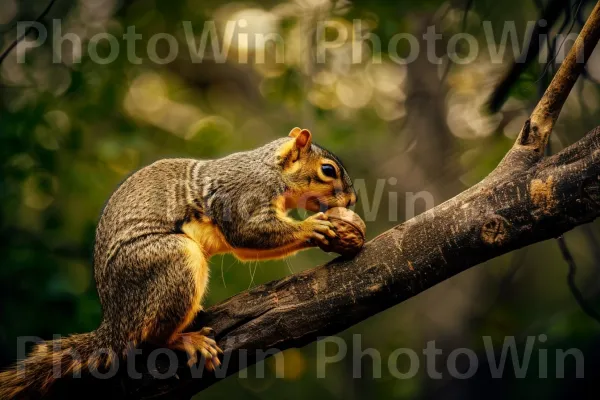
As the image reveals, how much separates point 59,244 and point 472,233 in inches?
75.0

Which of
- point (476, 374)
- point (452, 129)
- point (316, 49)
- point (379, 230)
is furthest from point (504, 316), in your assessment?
point (316, 49)

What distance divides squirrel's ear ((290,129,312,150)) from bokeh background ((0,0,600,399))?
801mm

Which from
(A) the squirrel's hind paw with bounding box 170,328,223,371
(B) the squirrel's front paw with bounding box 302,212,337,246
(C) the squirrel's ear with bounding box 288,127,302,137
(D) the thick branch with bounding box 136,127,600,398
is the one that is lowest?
(A) the squirrel's hind paw with bounding box 170,328,223,371

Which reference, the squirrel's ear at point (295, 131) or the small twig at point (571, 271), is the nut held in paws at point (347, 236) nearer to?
the squirrel's ear at point (295, 131)

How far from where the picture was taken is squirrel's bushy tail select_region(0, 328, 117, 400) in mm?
1535

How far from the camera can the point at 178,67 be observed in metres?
3.35

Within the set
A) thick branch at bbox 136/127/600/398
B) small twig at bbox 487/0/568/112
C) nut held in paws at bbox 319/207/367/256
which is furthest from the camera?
small twig at bbox 487/0/568/112

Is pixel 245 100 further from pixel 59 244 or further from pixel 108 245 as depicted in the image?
pixel 108 245

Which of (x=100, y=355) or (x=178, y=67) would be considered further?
(x=178, y=67)

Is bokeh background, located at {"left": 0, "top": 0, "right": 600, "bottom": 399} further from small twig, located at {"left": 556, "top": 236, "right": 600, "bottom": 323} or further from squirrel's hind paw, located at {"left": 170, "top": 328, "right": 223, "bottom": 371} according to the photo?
squirrel's hind paw, located at {"left": 170, "top": 328, "right": 223, "bottom": 371}

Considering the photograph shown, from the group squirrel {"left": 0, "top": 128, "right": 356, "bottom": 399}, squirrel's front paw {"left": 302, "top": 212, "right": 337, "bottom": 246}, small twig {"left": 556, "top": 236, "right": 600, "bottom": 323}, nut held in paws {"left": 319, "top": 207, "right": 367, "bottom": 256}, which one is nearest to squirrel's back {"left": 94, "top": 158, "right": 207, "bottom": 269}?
squirrel {"left": 0, "top": 128, "right": 356, "bottom": 399}

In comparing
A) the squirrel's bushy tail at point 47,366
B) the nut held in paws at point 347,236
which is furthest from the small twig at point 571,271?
the squirrel's bushy tail at point 47,366

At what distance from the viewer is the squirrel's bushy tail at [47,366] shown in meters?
1.54

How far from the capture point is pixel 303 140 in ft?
5.87
